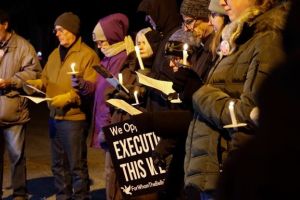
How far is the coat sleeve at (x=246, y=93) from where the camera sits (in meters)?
Answer: 3.22

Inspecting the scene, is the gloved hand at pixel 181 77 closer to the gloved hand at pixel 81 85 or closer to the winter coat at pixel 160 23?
the winter coat at pixel 160 23

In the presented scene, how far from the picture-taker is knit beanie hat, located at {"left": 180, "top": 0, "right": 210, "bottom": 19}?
196 inches

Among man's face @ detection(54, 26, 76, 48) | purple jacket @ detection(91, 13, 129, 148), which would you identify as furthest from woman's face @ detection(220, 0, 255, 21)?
man's face @ detection(54, 26, 76, 48)

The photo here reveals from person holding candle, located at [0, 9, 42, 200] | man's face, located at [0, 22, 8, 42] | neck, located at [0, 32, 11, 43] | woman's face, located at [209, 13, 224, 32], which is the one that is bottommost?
person holding candle, located at [0, 9, 42, 200]

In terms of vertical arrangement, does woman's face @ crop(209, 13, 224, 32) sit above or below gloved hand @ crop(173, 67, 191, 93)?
above

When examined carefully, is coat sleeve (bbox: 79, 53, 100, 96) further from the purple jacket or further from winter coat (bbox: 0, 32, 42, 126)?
winter coat (bbox: 0, 32, 42, 126)

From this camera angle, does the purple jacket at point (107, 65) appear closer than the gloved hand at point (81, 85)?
Yes

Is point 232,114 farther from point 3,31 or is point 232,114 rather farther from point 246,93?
point 3,31

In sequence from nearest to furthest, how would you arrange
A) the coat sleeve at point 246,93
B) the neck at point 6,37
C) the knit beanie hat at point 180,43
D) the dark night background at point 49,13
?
1. the coat sleeve at point 246,93
2. the knit beanie hat at point 180,43
3. the neck at point 6,37
4. the dark night background at point 49,13

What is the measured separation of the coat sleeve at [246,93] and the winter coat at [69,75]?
3.20 m

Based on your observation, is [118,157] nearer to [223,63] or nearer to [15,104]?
[15,104]

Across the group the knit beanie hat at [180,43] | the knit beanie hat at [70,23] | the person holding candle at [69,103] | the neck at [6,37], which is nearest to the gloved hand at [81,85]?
the person holding candle at [69,103]

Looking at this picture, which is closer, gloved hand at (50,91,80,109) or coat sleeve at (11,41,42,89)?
gloved hand at (50,91,80,109)

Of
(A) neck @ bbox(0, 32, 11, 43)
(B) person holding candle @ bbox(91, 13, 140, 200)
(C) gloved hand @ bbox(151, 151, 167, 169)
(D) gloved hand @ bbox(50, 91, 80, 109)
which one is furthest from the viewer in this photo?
(A) neck @ bbox(0, 32, 11, 43)
